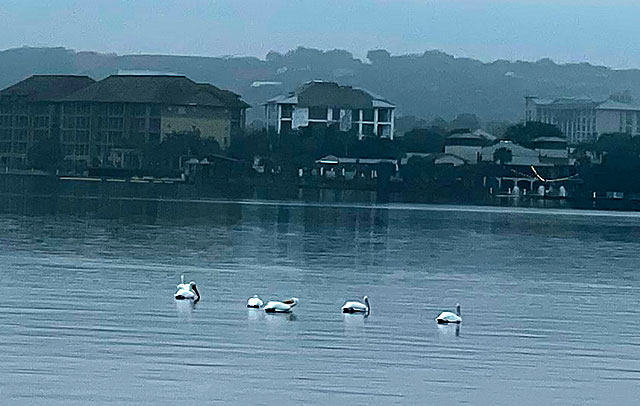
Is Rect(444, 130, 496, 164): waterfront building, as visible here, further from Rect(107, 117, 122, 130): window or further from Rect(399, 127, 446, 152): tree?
Rect(107, 117, 122, 130): window

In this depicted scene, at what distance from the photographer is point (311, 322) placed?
52.7 feet

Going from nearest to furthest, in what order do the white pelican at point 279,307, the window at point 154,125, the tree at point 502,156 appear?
the white pelican at point 279,307 → the tree at point 502,156 → the window at point 154,125

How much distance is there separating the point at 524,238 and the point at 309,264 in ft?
34.4

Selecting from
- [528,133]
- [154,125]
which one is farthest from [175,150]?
[528,133]

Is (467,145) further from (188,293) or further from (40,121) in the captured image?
(188,293)

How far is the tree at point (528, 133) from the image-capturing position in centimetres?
8206

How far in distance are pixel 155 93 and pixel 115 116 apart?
7.51 ft

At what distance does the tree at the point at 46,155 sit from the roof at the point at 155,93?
11.0 ft

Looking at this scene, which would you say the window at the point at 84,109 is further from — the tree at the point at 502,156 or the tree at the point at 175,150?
the tree at the point at 502,156

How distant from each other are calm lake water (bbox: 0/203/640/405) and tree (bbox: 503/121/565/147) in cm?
5118

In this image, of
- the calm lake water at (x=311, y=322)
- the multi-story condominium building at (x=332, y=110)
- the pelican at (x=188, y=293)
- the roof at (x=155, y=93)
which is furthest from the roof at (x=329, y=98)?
the pelican at (x=188, y=293)

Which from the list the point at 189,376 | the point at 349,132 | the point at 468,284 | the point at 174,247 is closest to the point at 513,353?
the point at 189,376

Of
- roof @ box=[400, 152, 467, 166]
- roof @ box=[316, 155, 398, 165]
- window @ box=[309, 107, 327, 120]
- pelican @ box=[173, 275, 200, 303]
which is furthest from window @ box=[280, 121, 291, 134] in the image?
pelican @ box=[173, 275, 200, 303]

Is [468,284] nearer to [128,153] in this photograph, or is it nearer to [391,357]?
[391,357]
